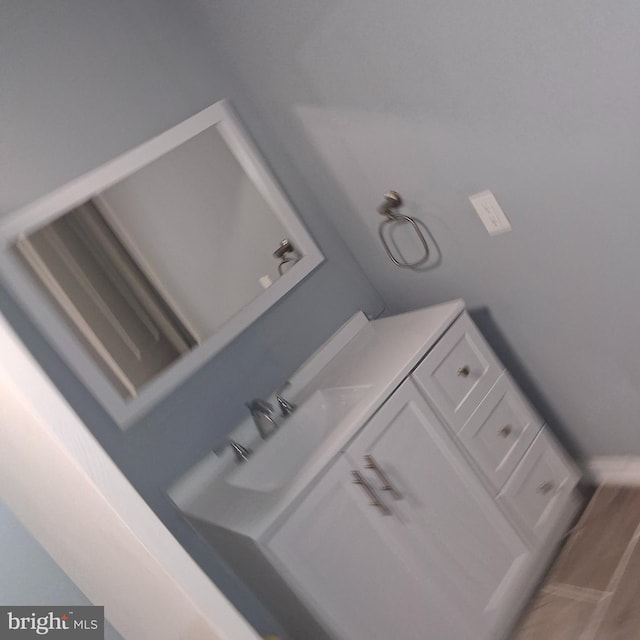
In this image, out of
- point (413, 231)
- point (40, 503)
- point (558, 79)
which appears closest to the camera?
point (40, 503)

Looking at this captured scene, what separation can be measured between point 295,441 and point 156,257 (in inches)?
26.5

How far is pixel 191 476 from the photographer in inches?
78.5

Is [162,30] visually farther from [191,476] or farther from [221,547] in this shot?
[221,547]

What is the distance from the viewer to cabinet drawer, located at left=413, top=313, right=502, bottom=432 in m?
2.04

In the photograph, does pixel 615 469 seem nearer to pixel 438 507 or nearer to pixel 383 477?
pixel 438 507

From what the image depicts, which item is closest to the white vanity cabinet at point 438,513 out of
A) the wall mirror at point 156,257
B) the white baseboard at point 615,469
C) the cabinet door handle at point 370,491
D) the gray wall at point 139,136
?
the cabinet door handle at point 370,491

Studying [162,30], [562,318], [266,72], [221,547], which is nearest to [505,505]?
[562,318]

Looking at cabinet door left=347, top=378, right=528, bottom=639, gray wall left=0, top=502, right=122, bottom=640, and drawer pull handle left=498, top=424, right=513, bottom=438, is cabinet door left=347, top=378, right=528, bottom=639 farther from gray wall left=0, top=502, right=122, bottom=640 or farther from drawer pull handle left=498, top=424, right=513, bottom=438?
gray wall left=0, top=502, right=122, bottom=640

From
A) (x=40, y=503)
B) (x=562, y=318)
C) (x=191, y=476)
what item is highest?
(x=40, y=503)

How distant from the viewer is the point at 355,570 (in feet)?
5.83

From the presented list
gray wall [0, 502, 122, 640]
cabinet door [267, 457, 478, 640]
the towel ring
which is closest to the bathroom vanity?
cabinet door [267, 457, 478, 640]

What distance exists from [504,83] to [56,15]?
1.19 metres

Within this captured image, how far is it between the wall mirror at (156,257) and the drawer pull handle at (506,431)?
81 centimetres

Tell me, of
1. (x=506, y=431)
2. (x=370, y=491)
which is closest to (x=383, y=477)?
(x=370, y=491)
